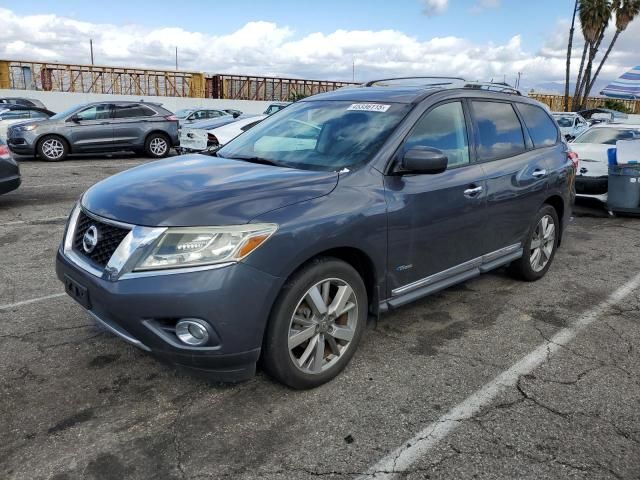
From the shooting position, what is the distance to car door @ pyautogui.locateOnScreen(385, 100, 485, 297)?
3.44 m

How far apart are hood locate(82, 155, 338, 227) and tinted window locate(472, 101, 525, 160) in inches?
62.8

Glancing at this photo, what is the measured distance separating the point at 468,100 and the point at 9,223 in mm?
6038

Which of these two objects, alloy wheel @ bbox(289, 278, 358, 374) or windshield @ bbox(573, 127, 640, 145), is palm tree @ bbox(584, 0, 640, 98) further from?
alloy wheel @ bbox(289, 278, 358, 374)

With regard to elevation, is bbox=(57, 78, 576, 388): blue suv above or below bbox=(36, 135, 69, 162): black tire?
above

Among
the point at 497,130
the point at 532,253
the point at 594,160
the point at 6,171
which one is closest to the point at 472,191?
the point at 497,130

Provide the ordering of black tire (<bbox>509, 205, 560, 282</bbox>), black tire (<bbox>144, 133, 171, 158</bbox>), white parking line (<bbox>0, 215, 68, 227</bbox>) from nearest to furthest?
black tire (<bbox>509, 205, 560, 282</bbox>)
white parking line (<bbox>0, 215, 68, 227</bbox>)
black tire (<bbox>144, 133, 171, 158</bbox>)

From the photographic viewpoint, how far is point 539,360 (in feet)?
12.0

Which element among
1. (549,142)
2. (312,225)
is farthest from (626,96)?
(312,225)

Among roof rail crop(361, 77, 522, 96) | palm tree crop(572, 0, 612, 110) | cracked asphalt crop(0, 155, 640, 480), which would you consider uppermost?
palm tree crop(572, 0, 612, 110)

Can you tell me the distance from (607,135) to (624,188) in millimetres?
2132

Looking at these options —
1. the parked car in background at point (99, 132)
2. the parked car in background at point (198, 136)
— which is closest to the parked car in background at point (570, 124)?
the parked car in background at point (198, 136)

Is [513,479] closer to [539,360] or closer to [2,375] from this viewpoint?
[539,360]

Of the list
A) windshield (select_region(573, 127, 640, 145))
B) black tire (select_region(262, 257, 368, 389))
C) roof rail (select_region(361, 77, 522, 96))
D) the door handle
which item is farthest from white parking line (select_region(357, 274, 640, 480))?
windshield (select_region(573, 127, 640, 145))

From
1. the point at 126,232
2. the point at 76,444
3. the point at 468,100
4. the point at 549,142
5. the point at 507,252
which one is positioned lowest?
the point at 76,444
